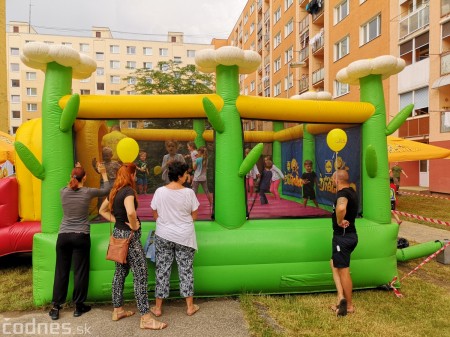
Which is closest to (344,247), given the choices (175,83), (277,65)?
(175,83)

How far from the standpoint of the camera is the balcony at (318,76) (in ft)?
78.4

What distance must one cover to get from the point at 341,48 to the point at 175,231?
2125 cm

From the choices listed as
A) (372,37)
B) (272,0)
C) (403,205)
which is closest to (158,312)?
(403,205)

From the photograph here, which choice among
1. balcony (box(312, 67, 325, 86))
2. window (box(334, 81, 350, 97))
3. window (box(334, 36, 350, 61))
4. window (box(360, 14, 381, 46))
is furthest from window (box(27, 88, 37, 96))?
window (box(360, 14, 381, 46))

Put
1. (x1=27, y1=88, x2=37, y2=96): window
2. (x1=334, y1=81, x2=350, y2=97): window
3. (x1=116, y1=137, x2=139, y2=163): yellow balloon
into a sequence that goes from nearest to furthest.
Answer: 1. (x1=116, y1=137, x2=139, y2=163): yellow balloon
2. (x1=334, y1=81, x2=350, y2=97): window
3. (x1=27, y1=88, x2=37, y2=96): window

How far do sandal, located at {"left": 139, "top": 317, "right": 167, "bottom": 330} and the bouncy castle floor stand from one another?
4.25 ft

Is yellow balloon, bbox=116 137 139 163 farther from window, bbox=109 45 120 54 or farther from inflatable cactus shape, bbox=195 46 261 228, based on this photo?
window, bbox=109 45 120 54

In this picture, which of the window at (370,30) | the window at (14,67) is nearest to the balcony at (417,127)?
the window at (370,30)

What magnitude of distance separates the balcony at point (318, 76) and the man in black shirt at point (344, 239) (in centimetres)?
2147

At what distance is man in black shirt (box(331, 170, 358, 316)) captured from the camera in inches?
150

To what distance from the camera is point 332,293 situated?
15.0 ft

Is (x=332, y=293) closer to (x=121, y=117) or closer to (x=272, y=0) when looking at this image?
(x=121, y=117)

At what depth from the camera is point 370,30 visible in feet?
63.5

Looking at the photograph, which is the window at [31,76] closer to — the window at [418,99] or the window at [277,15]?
the window at [277,15]
